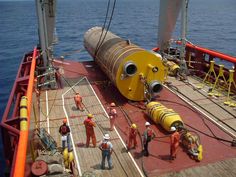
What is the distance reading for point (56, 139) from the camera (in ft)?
49.0

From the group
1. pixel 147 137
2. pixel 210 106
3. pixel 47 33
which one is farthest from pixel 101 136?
pixel 47 33

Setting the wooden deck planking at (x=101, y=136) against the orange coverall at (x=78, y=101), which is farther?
the orange coverall at (x=78, y=101)

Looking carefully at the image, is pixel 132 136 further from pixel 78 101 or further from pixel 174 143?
pixel 78 101

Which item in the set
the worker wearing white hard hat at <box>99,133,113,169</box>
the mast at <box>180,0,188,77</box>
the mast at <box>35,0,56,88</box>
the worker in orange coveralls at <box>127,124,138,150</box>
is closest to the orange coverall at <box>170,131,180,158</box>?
the worker in orange coveralls at <box>127,124,138,150</box>

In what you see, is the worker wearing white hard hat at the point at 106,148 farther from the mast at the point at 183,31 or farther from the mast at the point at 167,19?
the mast at the point at 167,19

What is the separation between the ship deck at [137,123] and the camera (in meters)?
12.7

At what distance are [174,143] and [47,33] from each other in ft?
42.5

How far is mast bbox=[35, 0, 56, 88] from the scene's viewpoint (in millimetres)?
19734

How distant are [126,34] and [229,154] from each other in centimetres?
5954

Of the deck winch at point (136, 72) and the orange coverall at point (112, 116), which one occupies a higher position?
the deck winch at point (136, 72)

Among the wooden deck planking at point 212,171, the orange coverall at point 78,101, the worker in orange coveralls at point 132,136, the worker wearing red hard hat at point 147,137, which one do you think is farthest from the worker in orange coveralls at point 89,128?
the orange coverall at point 78,101

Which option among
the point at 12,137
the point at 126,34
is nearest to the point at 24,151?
the point at 12,137

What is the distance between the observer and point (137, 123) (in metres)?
16.8

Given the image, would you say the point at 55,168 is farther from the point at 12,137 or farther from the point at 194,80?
the point at 194,80
